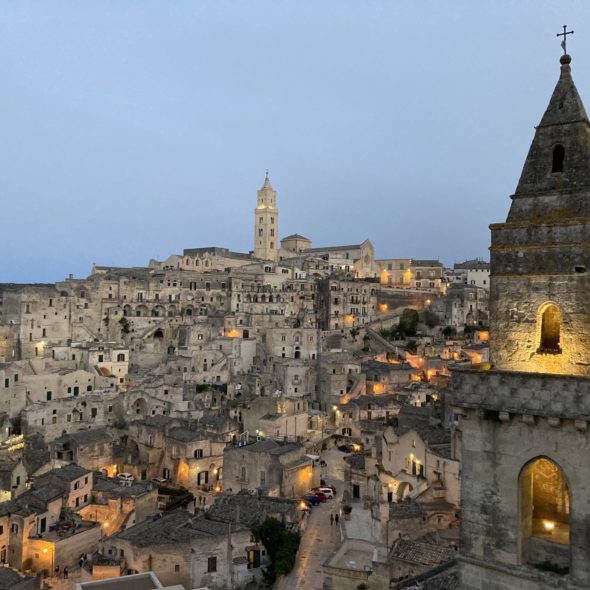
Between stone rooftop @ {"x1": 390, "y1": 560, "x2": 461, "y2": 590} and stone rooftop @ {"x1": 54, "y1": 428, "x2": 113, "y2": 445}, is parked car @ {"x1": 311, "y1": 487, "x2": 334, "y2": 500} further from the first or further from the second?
stone rooftop @ {"x1": 390, "y1": 560, "x2": 461, "y2": 590}

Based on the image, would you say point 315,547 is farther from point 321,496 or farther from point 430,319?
point 430,319

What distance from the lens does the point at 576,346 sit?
10531mm

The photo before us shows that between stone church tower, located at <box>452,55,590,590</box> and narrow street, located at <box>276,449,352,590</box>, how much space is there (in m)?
16.0

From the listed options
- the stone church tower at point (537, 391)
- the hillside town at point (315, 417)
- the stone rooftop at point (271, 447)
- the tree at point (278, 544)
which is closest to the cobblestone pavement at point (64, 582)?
the hillside town at point (315, 417)

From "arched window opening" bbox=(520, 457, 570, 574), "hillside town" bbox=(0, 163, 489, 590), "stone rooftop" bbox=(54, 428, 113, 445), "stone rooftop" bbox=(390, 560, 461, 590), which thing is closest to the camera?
"arched window opening" bbox=(520, 457, 570, 574)

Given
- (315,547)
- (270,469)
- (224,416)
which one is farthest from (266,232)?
(315,547)

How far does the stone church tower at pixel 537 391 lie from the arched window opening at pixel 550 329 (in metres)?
0.02

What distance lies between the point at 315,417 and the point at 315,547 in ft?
70.4

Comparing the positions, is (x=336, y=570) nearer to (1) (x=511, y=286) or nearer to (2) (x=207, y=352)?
(1) (x=511, y=286)

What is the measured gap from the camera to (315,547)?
93.4 feet

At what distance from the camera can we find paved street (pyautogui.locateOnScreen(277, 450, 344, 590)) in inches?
990

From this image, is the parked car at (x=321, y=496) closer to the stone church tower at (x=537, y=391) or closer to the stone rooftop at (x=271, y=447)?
the stone rooftop at (x=271, y=447)

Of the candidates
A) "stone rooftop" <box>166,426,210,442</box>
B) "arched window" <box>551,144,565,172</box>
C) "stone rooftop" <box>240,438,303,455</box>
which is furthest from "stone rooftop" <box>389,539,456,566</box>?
"stone rooftop" <box>166,426,210,442</box>

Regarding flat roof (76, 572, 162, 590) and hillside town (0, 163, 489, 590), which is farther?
hillside town (0, 163, 489, 590)
